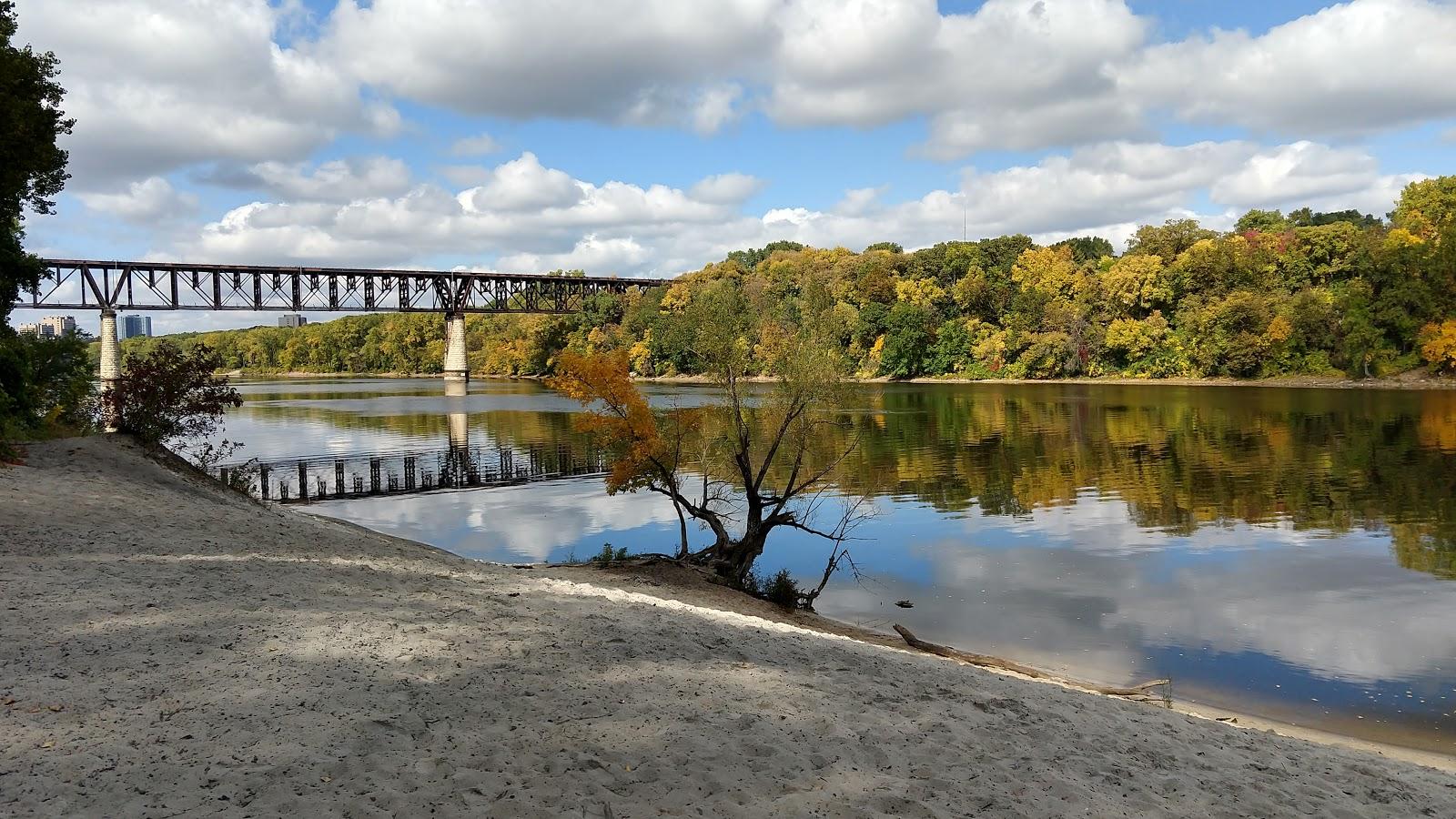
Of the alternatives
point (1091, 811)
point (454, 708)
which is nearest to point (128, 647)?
point (454, 708)

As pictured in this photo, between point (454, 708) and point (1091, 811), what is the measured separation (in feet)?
18.0

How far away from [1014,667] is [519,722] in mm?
10671

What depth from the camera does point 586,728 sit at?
7.67 meters

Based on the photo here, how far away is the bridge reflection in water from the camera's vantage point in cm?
3791

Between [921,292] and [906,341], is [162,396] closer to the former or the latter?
[906,341]

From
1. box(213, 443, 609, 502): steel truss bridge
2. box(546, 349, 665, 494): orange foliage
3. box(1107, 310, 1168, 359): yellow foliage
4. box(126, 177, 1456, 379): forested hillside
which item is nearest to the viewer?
box(546, 349, 665, 494): orange foliage

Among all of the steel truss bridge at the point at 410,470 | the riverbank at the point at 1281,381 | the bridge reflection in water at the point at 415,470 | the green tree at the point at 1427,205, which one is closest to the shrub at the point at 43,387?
the steel truss bridge at the point at 410,470

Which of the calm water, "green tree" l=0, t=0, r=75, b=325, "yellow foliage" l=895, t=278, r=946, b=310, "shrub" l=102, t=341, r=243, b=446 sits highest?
"yellow foliage" l=895, t=278, r=946, b=310

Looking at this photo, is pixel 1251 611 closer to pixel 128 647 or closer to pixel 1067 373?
pixel 128 647

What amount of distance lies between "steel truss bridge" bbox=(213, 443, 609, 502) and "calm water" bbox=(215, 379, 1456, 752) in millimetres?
2119

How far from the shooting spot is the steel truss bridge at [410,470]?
124ft

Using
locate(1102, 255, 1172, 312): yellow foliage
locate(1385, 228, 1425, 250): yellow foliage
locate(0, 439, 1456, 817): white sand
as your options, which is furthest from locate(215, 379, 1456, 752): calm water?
locate(1102, 255, 1172, 312): yellow foliage

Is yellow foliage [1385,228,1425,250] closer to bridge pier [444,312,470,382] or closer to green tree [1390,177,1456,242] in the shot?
green tree [1390,177,1456,242]

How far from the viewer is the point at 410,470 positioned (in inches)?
1709
